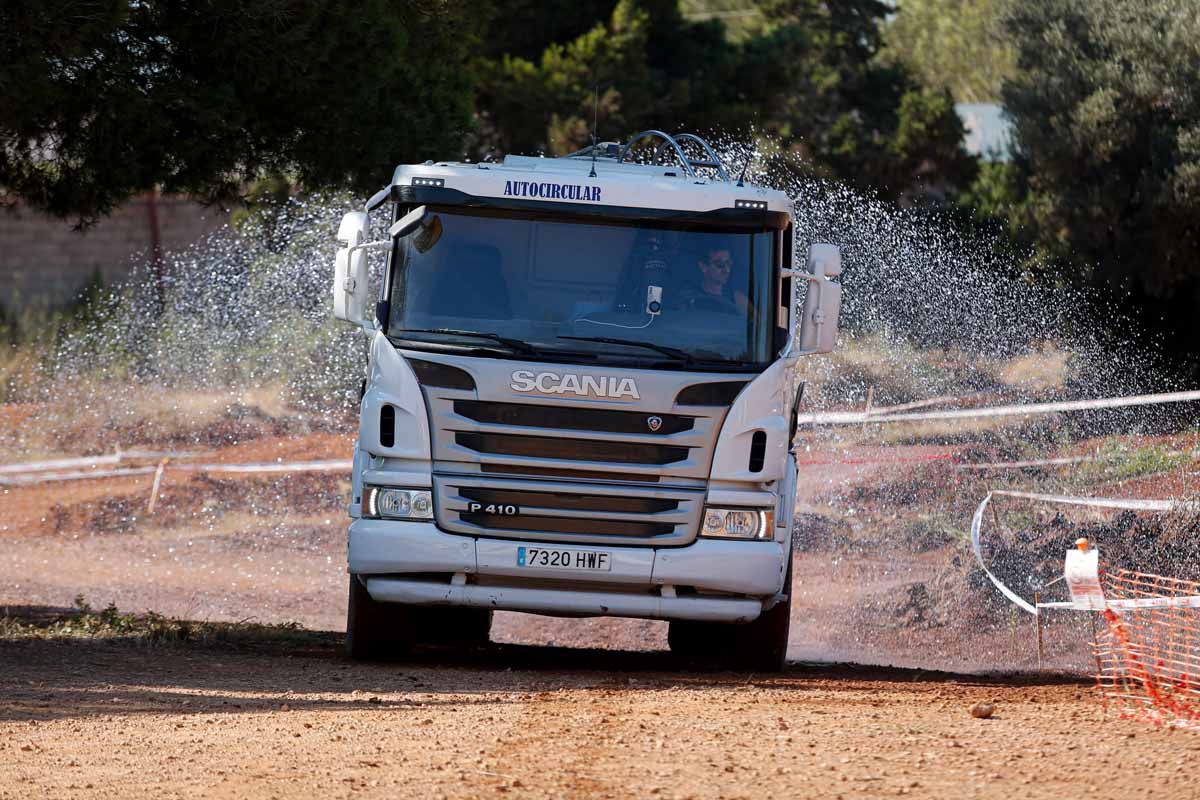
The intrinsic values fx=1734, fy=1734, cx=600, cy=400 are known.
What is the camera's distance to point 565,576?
29.6 feet

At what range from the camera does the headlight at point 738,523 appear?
9062mm

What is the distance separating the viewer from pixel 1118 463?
17141 mm

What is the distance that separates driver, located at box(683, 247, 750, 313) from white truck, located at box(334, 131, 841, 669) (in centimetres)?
1

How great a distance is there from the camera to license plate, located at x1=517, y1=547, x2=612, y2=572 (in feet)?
29.5

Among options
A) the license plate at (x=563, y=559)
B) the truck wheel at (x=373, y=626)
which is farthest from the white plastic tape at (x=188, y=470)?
the license plate at (x=563, y=559)

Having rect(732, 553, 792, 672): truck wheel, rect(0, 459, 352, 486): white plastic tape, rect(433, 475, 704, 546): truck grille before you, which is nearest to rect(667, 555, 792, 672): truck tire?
rect(732, 553, 792, 672): truck wheel

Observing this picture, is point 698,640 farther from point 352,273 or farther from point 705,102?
point 705,102

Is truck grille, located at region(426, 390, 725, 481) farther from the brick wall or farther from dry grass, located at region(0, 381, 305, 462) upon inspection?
the brick wall

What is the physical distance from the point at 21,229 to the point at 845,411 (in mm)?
14330

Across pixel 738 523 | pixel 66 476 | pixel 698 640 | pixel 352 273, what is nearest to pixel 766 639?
pixel 738 523

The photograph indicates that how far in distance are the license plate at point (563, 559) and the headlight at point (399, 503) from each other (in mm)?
541

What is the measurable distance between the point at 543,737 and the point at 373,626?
3052 millimetres

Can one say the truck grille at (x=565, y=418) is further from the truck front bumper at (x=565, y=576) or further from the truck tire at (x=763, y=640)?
the truck tire at (x=763, y=640)

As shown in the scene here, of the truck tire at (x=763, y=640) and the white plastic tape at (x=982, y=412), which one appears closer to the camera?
Result: the truck tire at (x=763, y=640)
